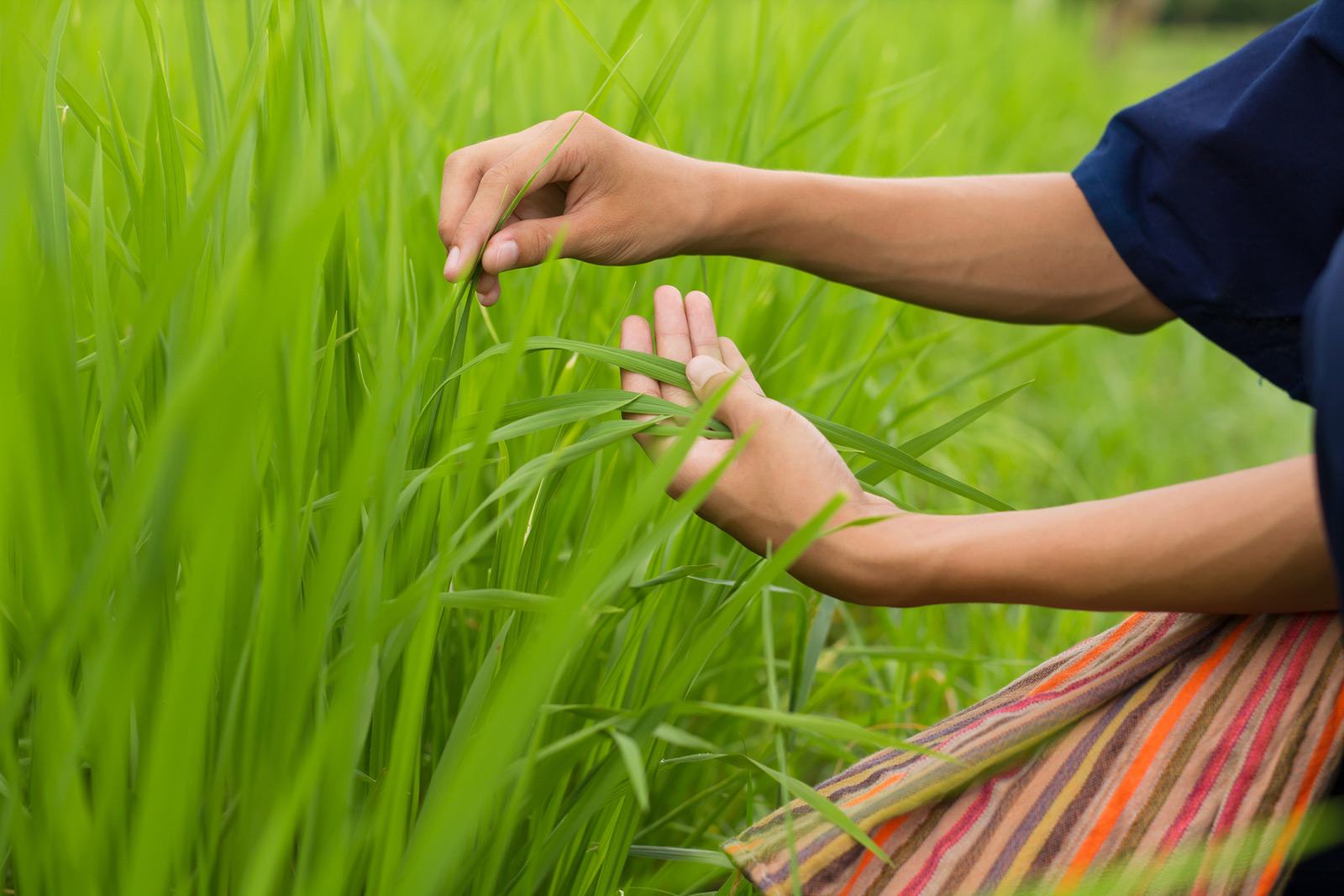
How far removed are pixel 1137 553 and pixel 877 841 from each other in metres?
0.20

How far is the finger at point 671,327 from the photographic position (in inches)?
29.7

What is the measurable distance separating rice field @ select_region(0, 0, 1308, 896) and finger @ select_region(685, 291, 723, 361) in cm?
7

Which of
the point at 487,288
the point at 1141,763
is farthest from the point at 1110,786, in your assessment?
the point at 487,288

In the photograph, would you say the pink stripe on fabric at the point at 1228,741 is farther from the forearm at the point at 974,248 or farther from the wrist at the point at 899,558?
the forearm at the point at 974,248

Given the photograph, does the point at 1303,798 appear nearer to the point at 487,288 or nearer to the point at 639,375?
the point at 639,375

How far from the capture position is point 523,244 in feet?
2.34

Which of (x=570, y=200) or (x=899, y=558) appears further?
(x=570, y=200)

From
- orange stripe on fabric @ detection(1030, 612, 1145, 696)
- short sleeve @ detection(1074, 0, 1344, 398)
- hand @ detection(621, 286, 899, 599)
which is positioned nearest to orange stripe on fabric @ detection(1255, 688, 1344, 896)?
orange stripe on fabric @ detection(1030, 612, 1145, 696)

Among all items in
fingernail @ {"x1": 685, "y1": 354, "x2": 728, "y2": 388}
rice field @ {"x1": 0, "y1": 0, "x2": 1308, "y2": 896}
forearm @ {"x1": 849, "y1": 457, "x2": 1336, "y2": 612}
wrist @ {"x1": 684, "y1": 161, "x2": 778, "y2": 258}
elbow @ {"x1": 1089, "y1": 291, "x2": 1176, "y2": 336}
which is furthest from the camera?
elbow @ {"x1": 1089, "y1": 291, "x2": 1176, "y2": 336}

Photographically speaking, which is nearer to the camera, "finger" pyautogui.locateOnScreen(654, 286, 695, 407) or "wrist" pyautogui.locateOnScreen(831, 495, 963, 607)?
"wrist" pyautogui.locateOnScreen(831, 495, 963, 607)

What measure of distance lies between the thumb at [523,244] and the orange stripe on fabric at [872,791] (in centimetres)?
34

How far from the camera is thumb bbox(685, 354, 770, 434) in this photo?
0.64 m

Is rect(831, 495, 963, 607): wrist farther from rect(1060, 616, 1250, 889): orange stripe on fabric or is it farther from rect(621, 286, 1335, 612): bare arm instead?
rect(1060, 616, 1250, 889): orange stripe on fabric

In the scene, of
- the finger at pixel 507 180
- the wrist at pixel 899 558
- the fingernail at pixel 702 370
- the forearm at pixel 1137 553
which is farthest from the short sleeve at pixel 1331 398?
the finger at pixel 507 180
